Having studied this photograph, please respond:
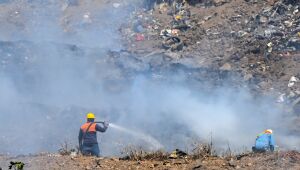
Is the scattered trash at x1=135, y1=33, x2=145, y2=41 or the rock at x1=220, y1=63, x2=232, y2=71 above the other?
the scattered trash at x1=135, y1=33, x2=145, y2=41

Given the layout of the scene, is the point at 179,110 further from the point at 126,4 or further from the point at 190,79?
the point at 126,4

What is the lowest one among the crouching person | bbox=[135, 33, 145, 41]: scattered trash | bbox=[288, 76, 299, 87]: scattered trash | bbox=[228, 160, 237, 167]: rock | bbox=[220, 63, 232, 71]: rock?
bbox=[228, 160, 237, 167]: rock

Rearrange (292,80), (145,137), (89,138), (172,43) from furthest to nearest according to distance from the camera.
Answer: (172,43)
(292,80)
(145,137)
(89,138)

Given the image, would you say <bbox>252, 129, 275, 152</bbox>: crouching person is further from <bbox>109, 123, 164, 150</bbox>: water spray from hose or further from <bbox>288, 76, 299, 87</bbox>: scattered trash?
<bbox>288, 76, 299, 87</bbox>: scattered trash

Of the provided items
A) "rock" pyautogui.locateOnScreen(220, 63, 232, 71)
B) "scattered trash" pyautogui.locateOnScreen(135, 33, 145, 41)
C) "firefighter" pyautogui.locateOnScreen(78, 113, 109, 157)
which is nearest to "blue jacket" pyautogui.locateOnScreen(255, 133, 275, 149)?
"firefighter" pyautogui.locateOnScreen(78, 113, 109, 157)

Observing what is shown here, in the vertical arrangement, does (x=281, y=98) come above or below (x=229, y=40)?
below

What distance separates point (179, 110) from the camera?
11.8 m

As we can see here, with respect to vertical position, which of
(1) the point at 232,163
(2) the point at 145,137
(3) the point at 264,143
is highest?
(2) the point at 145,137

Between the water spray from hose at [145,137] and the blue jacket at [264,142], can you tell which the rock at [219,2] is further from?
the blue jacket at [264,142]

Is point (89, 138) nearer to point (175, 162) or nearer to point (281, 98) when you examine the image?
point (175, 162)

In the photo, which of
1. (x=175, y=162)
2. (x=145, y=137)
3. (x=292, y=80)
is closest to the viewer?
(x=175, y=162)

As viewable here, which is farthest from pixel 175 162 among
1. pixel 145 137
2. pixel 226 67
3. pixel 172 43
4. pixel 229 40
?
pixel 172 43

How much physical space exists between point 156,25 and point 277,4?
356 centimetres

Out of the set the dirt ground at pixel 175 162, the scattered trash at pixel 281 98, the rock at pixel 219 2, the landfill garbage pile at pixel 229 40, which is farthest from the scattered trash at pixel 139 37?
the dirt ground at pixel 175 162
